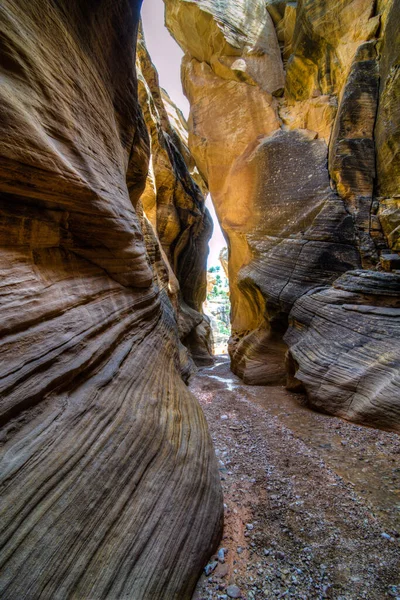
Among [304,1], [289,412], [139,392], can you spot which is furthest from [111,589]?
[304,1]

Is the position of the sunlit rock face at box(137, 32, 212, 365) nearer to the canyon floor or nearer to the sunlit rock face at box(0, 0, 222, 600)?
the sunlit rock face at box(0, 0, 222, 600)

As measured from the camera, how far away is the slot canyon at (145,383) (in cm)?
166

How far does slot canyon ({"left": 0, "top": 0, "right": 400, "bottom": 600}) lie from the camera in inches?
65.2

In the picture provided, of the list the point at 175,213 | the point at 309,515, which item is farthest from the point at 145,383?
the point at 175,213

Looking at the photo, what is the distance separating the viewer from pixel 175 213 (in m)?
12.2

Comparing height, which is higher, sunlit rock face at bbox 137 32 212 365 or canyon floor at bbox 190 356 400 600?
sunlit rock face at bbox 137 32 212 365

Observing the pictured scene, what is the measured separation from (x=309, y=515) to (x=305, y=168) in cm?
907

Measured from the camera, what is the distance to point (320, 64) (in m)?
8.59

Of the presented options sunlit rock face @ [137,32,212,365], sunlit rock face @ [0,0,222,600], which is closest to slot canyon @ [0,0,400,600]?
sunlit rock face @ [0,0,222,600]

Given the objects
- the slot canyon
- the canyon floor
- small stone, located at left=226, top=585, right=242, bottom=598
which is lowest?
the canyon floor

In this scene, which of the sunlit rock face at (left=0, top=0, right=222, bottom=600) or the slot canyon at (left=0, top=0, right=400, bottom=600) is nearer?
the sunlit rock face at (left=0, top=0, right=222, bottom=600)

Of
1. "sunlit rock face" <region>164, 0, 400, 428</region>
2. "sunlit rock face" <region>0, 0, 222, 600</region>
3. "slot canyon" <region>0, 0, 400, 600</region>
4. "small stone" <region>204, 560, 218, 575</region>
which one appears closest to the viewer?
"sunlit rock face" <region>0, 0, 222, 600</region>

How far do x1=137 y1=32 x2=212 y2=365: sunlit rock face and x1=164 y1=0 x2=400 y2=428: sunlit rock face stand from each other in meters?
1.84

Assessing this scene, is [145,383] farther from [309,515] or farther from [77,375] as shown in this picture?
[309,515]
